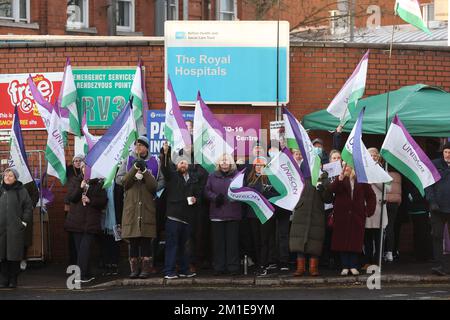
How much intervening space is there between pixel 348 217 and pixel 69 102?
501 centimetres

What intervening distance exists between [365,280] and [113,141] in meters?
3.96

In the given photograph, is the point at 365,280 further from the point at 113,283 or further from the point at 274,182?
the point at 113,283

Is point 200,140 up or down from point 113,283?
up

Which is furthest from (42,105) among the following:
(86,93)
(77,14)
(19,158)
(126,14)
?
(126,14)

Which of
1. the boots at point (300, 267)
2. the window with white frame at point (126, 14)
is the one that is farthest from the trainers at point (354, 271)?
the window with white frame at point (126, 14)

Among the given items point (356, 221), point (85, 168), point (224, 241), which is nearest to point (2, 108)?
point (85, 168)

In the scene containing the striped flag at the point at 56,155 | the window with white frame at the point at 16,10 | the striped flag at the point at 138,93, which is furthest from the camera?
the window with white frame at the point at 16,10

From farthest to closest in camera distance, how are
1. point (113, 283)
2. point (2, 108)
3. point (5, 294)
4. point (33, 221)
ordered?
point (2, 108) → point (33, 221) → point (113, 283) → point (5, 294)

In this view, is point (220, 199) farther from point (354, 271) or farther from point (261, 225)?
point (354, 271)

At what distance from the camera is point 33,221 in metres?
17.5

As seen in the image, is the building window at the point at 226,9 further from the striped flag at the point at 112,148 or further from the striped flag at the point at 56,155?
the striped flag at the point at 112,148

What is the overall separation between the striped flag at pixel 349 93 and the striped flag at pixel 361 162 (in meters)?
1.58

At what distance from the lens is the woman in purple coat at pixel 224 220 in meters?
16.2

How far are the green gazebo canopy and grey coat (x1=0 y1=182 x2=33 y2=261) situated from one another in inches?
191
